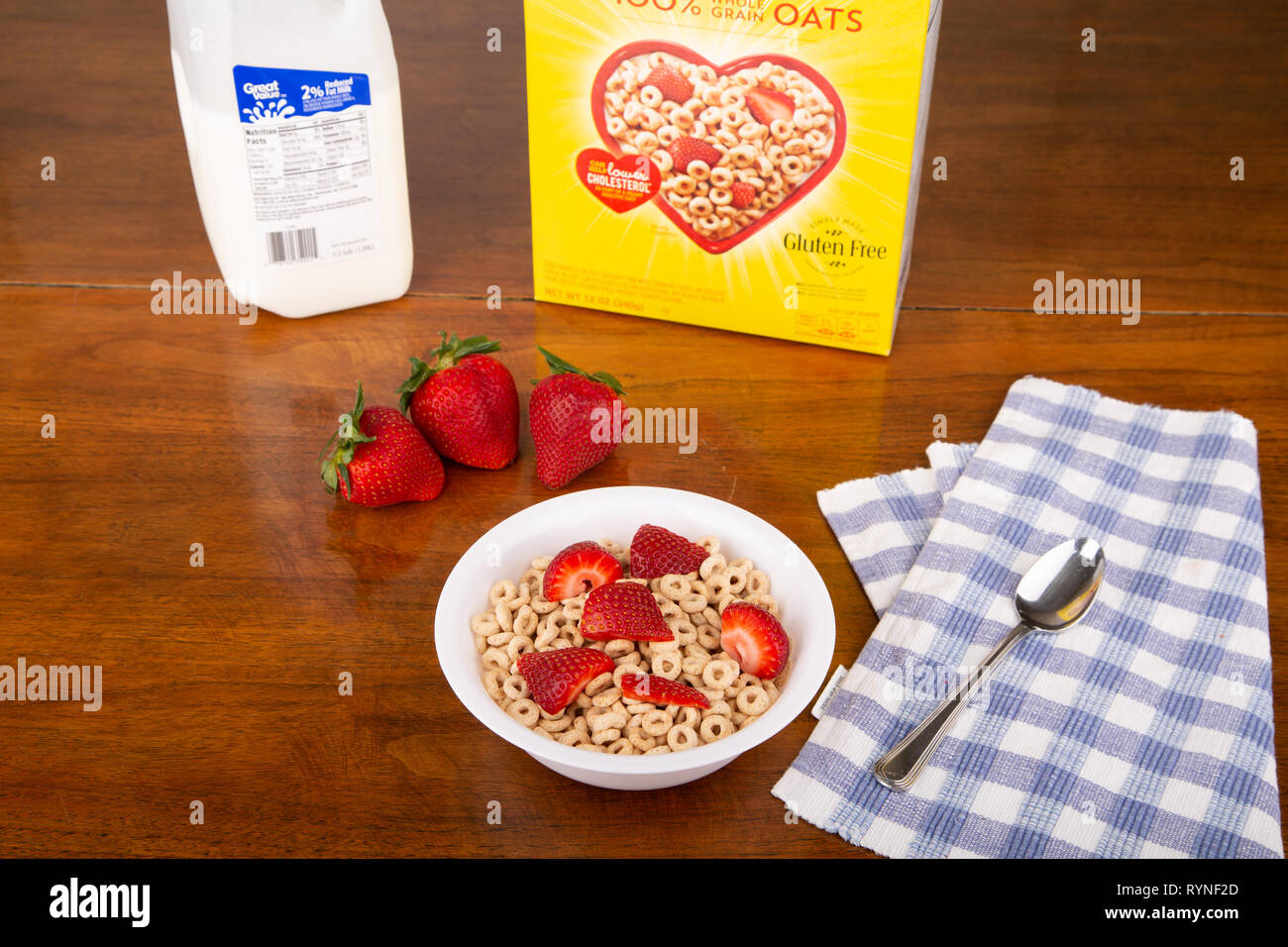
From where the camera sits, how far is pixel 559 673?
652 mm

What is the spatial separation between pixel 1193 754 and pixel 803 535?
276mm

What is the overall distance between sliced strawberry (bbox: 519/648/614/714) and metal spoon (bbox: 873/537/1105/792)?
17cm

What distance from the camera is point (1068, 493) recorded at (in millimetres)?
861

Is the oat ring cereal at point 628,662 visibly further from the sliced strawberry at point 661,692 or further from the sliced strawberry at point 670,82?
the sliced strawberry at point 670,82

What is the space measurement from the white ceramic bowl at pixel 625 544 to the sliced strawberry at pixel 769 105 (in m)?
0.32

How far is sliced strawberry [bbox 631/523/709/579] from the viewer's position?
2.39 ft

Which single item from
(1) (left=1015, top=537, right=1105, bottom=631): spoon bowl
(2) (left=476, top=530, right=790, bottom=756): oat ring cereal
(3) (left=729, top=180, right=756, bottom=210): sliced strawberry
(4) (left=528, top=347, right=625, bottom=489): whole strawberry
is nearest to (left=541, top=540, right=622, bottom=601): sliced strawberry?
(2) (left=476, top=530, right=790, bottom=756): oat ring cereal

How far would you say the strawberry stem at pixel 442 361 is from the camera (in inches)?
33.9

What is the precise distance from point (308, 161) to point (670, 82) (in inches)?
11.1

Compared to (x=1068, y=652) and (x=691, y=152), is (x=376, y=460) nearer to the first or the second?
(x=691, y=152)

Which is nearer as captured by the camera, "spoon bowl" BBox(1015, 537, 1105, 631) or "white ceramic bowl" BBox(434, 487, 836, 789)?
"white ceramic bowl" BBox(434, 487, 836, 789)
